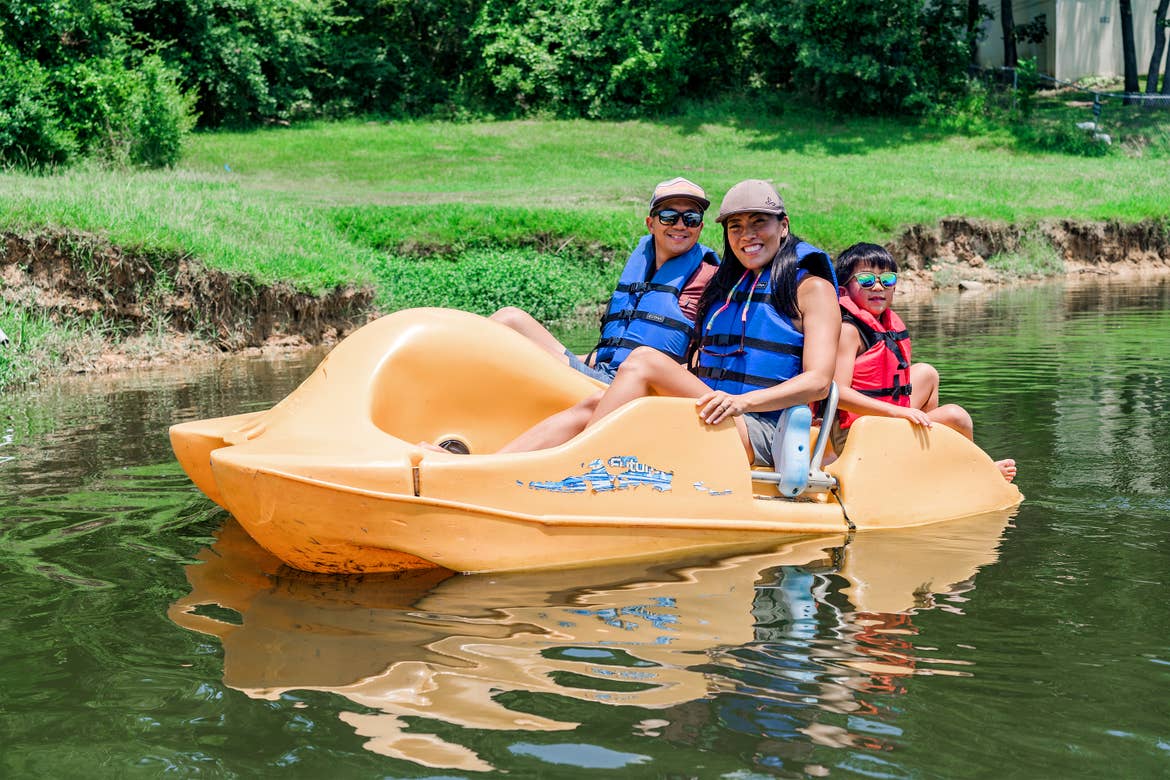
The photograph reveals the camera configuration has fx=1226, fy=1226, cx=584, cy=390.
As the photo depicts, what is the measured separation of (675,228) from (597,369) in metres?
0.66

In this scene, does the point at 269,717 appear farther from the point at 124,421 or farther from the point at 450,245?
the point at 450,245

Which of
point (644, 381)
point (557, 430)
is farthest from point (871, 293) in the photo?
point (557, 430)

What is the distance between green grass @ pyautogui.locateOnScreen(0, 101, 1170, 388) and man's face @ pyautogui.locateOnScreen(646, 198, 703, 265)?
17.4 feet

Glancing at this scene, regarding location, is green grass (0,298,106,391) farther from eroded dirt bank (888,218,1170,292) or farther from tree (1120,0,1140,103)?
tree (1120,0,1140,103)

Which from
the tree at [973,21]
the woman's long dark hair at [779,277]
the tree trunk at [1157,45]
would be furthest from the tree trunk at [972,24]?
the woman's long dark hair at [779,277]

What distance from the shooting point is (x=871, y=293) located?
470 centimetres

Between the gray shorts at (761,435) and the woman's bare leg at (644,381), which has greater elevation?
the woman's bare leg at (644,381)

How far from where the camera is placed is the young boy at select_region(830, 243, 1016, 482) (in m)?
4.56

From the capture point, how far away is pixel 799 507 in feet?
14.2

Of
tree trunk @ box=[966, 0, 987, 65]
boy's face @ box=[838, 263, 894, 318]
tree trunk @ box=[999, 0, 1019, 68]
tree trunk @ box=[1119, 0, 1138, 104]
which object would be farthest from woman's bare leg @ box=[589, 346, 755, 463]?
tree trunk @ box=[999, 0, 1019, 68]

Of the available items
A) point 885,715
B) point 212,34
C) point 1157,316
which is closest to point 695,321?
point 885,715

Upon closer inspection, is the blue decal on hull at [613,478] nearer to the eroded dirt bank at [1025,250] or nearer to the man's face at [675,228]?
the man's face at [675,228]

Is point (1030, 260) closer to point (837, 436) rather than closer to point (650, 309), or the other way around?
point (837, 436)

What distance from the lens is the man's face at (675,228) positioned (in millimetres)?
4836
